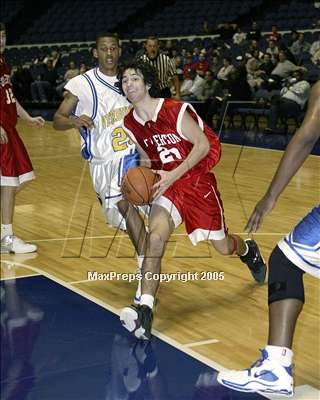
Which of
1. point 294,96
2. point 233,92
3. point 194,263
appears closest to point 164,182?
point 194,263

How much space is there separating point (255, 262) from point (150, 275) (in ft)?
3.68

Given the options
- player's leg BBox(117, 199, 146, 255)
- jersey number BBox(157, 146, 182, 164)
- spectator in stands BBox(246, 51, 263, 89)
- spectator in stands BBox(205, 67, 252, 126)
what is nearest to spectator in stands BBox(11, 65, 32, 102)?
spectator in stands BBox(205, 67, 252, 126)

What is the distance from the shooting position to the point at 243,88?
13.6 meters

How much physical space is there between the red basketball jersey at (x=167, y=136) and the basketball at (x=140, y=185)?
0.31ft

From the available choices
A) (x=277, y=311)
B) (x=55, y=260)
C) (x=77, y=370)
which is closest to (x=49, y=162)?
(x=55, y=260)

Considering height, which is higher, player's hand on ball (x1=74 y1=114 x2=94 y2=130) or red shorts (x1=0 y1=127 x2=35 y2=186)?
player's hand on ball (x1=74 y1=114 x2=94 y2=130)

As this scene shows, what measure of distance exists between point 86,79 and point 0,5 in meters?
24.6

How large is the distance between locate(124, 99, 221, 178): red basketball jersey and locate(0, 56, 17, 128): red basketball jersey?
1.78 m

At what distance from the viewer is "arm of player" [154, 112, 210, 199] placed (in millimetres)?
3854

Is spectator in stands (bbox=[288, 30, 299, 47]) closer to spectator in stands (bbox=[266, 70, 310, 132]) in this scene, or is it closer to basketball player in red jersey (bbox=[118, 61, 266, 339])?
spectator in stands (bbox=[266, 70, 310, 132])

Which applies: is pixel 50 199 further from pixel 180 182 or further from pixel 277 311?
pixel 277 311

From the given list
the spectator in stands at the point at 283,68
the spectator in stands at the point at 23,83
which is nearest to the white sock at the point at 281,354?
the spectator in stands at the point at 283,68

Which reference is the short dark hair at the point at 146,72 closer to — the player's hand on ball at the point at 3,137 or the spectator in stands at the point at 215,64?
the player's hand on ball at the point at 3,137

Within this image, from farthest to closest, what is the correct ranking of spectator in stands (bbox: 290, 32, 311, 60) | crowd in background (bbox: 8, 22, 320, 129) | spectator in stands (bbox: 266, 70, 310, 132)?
spectator in stands (bbox: 290, 32, 311, 60) < crowd in background (bbox: 8, 22, 320, 129) < spectator in stands (bbox: 266, 70, 310, 132)
